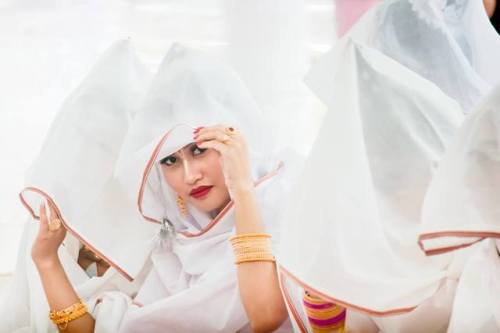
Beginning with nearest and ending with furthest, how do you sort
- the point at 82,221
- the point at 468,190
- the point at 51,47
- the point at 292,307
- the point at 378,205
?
the point at 468,190, the point at 378,205, the point at 292,307, the point at 82,221, the point at 51,47

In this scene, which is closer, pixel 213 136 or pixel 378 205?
pixel 378 205

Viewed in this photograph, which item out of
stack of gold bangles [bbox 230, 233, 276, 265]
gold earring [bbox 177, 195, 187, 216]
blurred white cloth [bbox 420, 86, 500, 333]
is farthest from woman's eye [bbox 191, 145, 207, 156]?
blurred white cloth [bbox 420, 86, 500, 333]

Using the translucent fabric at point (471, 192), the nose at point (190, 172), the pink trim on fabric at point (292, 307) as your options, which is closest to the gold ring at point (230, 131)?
the nose at point (190, 172)

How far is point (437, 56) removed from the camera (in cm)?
116

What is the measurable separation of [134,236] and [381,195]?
0.65 meters

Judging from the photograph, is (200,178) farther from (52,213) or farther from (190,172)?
(52,213)

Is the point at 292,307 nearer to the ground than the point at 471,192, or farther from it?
nearer to the ground

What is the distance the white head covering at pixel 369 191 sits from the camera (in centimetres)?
93

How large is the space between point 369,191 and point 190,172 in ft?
1.54

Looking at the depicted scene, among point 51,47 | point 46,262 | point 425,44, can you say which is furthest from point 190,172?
point 51,47

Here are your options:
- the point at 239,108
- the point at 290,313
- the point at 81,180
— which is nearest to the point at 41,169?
the point at 81,180

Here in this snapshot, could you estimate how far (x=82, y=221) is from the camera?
1.36m

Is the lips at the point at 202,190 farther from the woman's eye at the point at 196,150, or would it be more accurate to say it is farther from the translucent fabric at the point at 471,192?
the translucent fabric at the point at 471,192

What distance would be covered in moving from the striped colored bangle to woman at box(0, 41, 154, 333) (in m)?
0.46
